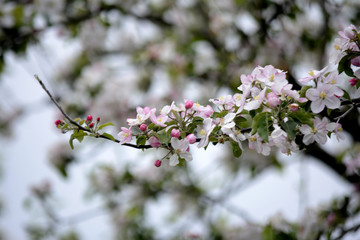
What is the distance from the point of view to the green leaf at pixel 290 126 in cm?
70

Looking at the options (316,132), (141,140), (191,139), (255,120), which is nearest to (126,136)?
(141,140)

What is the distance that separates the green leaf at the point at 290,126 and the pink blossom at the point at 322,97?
0.20 feet

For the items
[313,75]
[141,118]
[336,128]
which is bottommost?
[336,128]

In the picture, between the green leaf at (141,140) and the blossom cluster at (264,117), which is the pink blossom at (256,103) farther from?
the green leaf at (141,140)

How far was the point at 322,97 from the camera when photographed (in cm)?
74

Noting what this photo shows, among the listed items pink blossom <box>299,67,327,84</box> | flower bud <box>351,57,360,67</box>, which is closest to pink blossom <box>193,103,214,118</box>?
pink blossom <box>299,67,327,84</box>

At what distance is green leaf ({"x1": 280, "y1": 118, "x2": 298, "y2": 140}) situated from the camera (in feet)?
2.30

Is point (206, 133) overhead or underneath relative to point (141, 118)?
underneath

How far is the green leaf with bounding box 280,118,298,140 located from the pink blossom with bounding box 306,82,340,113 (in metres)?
0.06

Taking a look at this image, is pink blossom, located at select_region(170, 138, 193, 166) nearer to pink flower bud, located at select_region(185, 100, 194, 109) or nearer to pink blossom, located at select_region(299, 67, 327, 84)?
pink flower bud, located at select_region(185, 100, 194, 109)

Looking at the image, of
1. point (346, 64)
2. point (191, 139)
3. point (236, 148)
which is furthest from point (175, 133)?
point (346, 64)

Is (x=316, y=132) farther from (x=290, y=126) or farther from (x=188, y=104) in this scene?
(x=188, y=104)

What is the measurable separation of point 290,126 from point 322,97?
99 mm

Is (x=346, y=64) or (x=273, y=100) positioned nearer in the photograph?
(x=273, y=100)
